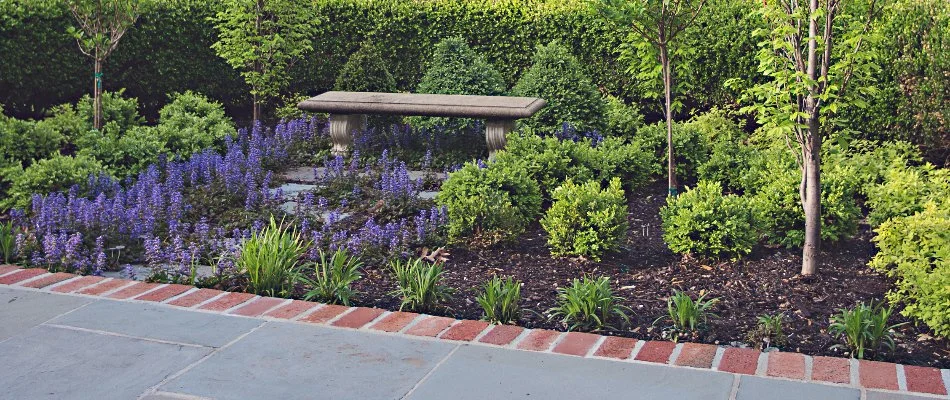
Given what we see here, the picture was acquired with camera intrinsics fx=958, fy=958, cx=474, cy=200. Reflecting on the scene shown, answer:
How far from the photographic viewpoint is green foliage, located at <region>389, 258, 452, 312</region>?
14.4 feet

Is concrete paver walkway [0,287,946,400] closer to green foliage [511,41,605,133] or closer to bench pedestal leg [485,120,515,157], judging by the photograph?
bench pedestal leg [485,120,515,157]

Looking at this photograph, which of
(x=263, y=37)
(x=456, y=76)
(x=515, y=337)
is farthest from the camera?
(x=263, y=37)

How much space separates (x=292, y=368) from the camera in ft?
11.8

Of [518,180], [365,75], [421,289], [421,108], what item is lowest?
[421,289]

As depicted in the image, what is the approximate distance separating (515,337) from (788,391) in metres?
1.10

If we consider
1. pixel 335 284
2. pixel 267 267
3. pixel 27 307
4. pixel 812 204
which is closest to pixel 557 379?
pixel 335 284

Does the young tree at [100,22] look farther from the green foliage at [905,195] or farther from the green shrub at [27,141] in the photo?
the green foliage at [905,195]

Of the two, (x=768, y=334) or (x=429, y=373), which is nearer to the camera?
(x=429, y=373)

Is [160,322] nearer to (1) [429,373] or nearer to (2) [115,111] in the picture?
(1) [429,373]

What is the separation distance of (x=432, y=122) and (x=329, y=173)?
6.07ft

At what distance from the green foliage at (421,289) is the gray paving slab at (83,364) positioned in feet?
3.26

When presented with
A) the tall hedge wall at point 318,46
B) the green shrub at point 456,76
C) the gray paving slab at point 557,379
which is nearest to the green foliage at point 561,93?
the green shrub at point 456,76

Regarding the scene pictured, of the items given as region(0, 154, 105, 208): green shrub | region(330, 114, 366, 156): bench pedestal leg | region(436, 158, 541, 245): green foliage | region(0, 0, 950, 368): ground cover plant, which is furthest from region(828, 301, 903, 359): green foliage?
region(330, 114, 366, 156): bench pedestal leg

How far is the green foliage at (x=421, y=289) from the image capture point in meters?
4.38
